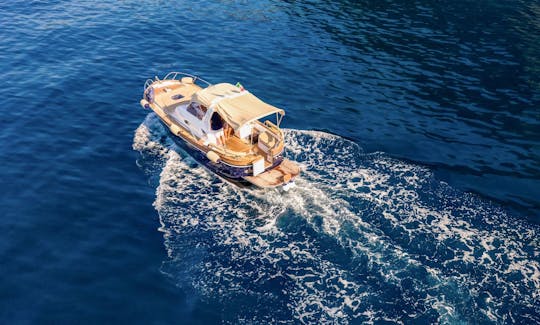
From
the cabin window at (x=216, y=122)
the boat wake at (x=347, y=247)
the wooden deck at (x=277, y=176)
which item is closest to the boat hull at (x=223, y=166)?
the wooden deck at (x=277, y=176)

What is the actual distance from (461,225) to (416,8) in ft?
140

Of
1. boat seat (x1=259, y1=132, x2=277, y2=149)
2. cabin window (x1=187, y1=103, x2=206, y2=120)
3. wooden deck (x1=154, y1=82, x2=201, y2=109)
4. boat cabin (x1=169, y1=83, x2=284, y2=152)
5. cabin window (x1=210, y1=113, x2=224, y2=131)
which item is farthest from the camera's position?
wooden deck (x1=154, y1=82, x2=201, y2=109)

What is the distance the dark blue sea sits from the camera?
18922 millimetres

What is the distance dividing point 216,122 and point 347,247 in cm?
1197

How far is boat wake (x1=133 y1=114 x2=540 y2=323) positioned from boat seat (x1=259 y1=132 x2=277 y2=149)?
119 inches

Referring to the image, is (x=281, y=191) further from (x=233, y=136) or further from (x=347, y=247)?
(x=347, y=247)

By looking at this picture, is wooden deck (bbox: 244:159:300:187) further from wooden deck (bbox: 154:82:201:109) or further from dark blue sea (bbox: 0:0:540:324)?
wooden deck (bbox: 154:82:201:109)

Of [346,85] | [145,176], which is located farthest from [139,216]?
[346,85]

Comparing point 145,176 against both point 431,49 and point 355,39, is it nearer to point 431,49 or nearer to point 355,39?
point 355,39

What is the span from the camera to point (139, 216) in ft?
77.0

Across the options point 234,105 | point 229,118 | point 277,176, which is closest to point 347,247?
point 277,176

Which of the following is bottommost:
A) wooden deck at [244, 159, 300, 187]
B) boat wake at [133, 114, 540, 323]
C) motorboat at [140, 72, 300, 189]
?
boat wake at [133, 114, 540, 323]

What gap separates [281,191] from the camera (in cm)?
2511

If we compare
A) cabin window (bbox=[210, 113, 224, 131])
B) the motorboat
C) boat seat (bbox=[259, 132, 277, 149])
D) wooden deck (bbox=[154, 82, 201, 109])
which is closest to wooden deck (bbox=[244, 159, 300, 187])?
the motorboat
